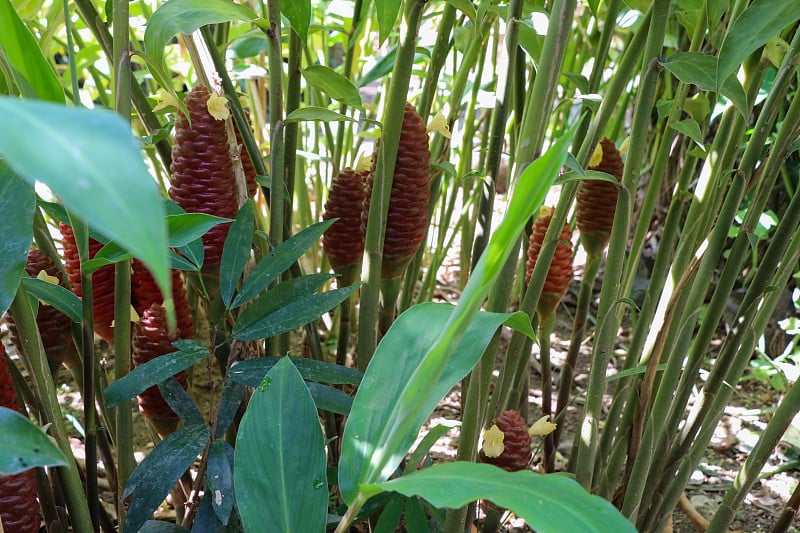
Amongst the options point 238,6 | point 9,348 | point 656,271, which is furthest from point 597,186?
point 9,348

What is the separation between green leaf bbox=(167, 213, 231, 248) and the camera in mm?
382

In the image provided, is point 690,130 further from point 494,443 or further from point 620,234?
point 494,443

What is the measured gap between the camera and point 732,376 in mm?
662

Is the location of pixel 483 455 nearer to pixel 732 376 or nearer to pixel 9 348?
pixel 732 376

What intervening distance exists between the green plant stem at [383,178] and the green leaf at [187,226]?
0.15 m

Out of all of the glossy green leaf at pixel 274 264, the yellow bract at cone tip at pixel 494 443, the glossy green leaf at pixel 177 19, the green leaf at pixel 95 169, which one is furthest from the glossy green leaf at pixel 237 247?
the green leaf at pixel 95 169

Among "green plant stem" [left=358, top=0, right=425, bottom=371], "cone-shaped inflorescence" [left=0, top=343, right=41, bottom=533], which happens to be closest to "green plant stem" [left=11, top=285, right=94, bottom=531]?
"cone-shaped inflorescence" [left=0, top=343, right=41, bottom=533]

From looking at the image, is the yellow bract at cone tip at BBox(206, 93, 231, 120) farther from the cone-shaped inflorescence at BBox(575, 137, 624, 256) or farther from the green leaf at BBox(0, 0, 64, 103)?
the cone-shaped inflorescence at BBox(575, 137, 624, 256)

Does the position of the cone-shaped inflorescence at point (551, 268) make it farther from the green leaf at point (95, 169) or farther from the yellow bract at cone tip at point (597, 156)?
the green leaf at point (95, 169)

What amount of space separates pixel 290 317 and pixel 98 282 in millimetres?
171

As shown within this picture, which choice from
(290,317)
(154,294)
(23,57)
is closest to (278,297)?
(290,317)

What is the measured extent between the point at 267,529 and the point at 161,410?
0.21 metres

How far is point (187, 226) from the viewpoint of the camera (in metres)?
0.39

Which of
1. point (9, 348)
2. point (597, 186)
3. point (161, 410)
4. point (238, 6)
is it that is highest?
point (238, 6)
